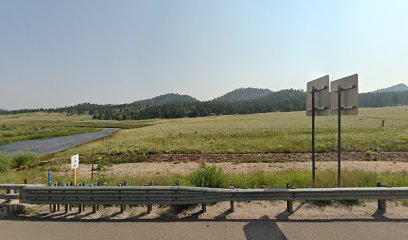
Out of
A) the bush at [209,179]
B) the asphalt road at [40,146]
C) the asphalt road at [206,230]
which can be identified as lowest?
the asphalt road at [40,146]

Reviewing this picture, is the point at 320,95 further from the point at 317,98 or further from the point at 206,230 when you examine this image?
the point at 206,230

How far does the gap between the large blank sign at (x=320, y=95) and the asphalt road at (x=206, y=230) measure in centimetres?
433

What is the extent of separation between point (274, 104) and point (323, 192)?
636 ft

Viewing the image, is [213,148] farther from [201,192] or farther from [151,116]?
[151,116]

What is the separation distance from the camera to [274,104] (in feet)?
641

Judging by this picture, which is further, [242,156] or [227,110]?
[227,110]

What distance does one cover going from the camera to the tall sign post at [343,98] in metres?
8.53

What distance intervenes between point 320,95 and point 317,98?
20 centimetres

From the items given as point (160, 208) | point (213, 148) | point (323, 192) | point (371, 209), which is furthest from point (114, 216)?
point (213, 148)

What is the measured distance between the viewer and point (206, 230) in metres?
5.93

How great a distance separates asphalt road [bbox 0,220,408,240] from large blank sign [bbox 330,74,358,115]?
3.54 m

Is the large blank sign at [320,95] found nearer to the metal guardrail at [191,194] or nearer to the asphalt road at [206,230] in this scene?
the metal guardrail at [191,194]

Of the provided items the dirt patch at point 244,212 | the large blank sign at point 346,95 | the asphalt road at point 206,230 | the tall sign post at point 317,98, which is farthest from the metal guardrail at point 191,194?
the large blank sign at point 346,95

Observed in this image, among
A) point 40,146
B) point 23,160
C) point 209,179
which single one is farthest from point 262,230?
point 40,146
